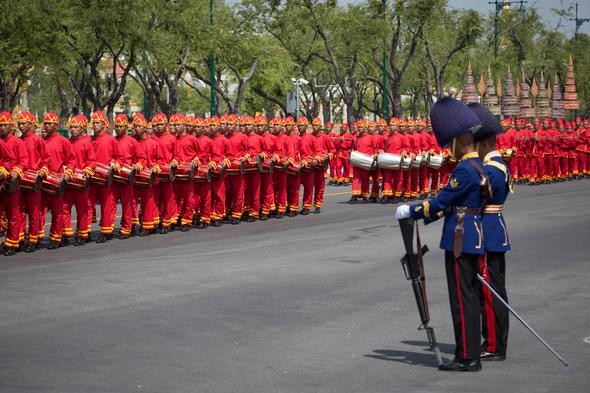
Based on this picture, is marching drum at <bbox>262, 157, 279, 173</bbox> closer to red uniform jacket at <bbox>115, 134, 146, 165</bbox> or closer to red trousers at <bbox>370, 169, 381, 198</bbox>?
red uniform jacket at <bbox>115, 134, 146, 165</bbox>

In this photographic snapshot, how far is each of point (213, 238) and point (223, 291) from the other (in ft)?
20.9

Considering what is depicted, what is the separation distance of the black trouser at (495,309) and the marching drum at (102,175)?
10.3m

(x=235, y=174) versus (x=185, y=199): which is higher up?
(x=235, y=174)

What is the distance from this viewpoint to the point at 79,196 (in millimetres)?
18438

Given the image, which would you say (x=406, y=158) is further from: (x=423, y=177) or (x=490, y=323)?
(x=490, y=323)

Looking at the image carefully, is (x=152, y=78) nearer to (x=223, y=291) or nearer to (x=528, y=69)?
(x=223, y=291)

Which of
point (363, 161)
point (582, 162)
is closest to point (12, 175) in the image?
point (363, 161)

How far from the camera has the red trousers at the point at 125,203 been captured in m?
19.4

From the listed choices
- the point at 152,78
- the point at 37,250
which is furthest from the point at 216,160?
the point at 152,78

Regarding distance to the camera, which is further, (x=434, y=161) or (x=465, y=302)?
(x=434, y=161)

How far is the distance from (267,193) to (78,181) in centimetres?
592

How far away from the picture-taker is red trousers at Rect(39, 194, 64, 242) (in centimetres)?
1791

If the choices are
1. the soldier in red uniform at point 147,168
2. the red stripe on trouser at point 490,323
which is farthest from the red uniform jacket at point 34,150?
the red stripe on trouser at point 490,323

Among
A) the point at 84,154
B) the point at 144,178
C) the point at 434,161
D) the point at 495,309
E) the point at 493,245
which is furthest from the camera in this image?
the point at 434,161
